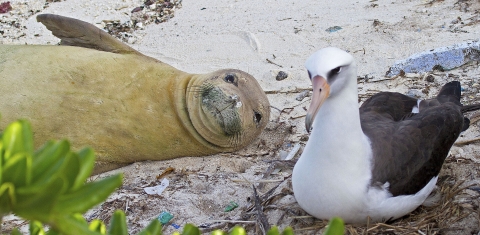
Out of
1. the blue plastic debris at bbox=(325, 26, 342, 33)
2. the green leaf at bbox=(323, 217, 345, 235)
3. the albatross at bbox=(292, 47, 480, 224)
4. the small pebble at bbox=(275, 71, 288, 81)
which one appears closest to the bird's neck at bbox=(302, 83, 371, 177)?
the albatross at bbox=(292, 47, 480, 224)

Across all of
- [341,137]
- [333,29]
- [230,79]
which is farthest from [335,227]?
[333,29]

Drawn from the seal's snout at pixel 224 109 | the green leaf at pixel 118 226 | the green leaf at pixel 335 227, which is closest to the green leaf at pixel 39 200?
the green leaf at pixel 118 226

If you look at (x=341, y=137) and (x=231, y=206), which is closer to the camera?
(x=341, y=137)

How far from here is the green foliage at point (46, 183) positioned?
1.00m

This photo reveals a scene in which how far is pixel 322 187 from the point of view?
299cm

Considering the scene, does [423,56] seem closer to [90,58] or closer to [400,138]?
[400,138]

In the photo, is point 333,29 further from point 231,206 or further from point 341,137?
point 341,137

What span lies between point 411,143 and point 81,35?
3.64 meters

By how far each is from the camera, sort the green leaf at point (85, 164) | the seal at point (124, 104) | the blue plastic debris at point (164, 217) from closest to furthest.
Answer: the green leaf at point (85, 164) → the blue plastic debris at point (164, 217) → the seal at point (124, 104)

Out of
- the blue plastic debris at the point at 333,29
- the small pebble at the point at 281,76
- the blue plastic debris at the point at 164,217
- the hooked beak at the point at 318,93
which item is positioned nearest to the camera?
the hooked beak at the point at 318,93

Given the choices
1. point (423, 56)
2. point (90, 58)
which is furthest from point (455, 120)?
point (90, 58)

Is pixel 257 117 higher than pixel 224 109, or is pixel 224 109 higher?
pixel 224 109

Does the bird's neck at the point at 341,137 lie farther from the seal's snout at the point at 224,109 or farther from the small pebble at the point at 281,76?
the small pebble at the point at 281,76

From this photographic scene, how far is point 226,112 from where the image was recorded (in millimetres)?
4941
